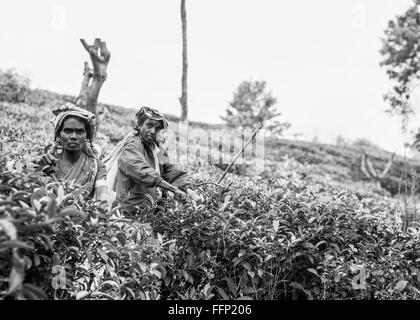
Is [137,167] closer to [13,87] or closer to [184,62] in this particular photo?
[184,62]

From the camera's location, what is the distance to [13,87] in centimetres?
1881

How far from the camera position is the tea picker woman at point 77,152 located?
13.3 feet

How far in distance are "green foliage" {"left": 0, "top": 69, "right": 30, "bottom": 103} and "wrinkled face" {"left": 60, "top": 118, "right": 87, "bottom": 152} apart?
15.2 metres

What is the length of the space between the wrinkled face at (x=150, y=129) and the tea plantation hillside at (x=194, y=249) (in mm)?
748

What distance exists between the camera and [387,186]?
856 inches

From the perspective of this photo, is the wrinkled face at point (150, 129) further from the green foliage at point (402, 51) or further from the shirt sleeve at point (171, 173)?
the green foliage at point (402, 51)

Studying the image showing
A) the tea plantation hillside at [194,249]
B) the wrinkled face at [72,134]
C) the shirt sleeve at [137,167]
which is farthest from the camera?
the shirt sleeve at [137,167]

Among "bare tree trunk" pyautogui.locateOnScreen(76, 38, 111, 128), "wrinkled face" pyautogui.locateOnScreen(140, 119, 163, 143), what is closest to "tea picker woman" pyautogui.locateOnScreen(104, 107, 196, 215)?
"wrinkled face" pyautogui.locateOnScreen(140, 119, 163, 143)

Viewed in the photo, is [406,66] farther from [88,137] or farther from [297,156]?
[88,137]

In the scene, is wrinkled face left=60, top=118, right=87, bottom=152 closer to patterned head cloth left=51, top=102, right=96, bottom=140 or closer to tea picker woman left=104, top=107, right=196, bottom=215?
patterned head cloth left=51, top=102, right=96, bottom=140

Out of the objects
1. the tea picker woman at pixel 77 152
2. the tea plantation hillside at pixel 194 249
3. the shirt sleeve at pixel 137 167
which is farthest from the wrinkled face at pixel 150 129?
the tea plantation hillside at pixel 194 249

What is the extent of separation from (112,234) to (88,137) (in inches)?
77.7

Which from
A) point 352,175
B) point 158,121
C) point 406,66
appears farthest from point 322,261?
point 352,175
